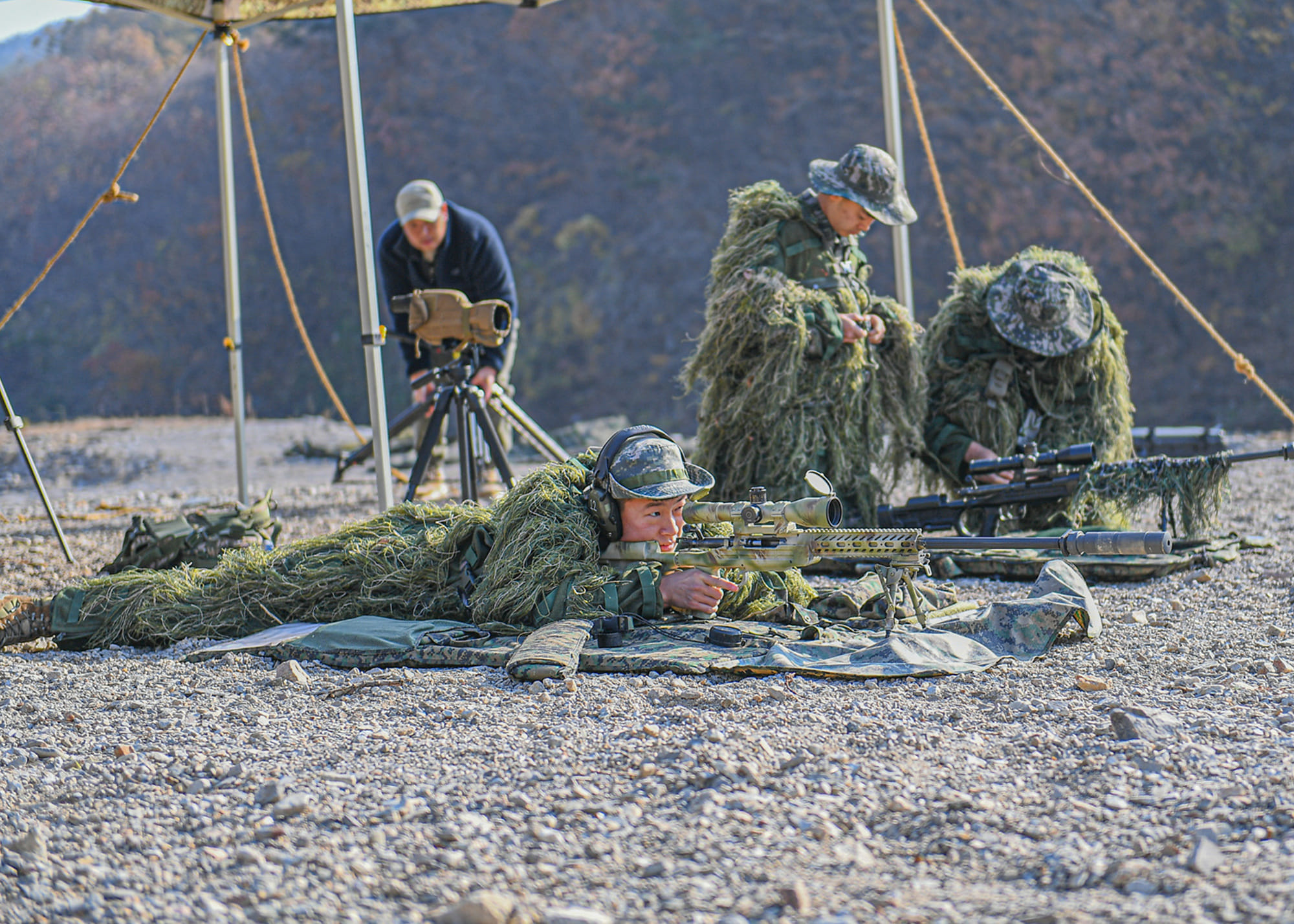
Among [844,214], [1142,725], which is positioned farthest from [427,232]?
[1142,725]

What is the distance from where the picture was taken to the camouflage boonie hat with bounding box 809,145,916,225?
5.53m

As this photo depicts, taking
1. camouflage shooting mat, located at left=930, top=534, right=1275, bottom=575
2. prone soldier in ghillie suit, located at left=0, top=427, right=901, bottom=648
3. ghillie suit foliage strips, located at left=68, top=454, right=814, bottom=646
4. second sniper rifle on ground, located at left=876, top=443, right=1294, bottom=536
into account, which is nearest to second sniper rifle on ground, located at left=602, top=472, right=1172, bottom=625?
prone soldier in ghillie suit, located at left=0, top=427, right=901, bottom=648

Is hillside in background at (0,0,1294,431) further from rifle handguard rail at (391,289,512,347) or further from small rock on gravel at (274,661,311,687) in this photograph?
small rock on gravel at (274,661,311,687)

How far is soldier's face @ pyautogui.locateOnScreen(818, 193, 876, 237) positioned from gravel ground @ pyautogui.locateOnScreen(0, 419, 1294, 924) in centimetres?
244

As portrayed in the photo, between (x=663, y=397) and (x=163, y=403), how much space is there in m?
9.99

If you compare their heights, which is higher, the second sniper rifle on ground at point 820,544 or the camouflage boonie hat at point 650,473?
the camouflage boonie hat at point 650,473

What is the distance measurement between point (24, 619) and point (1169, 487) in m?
4.28

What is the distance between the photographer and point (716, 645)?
3607mm

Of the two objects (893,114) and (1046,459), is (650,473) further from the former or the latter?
(893,114)

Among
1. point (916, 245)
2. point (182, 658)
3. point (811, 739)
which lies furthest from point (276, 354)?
point (811, 739)

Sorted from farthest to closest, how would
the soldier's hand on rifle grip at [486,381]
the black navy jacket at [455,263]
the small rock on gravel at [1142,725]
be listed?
the black navy jacket at [455,263] < the soldier's hand on rifle grip at [486,381] < the small rock on gravel at [1142,725]

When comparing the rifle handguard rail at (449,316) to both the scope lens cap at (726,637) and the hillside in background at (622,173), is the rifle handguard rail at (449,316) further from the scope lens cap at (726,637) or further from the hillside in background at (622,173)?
the hillside in background at (622,173)

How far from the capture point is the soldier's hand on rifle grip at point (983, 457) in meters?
5.57

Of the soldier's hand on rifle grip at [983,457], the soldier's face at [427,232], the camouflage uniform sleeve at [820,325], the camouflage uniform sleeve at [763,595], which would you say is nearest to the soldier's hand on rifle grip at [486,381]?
the soldier's face at [427,232]
